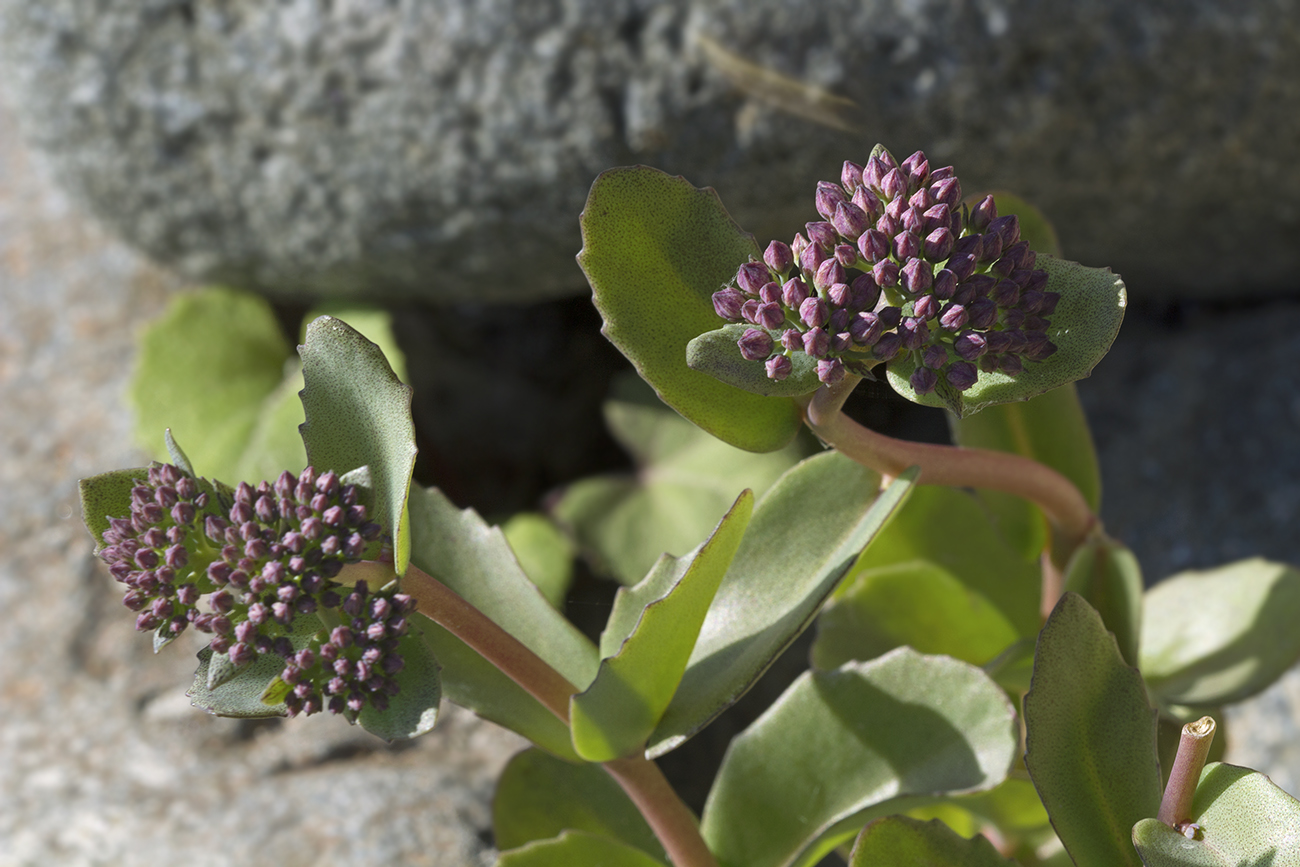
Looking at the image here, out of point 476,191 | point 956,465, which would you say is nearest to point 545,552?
point 476,191

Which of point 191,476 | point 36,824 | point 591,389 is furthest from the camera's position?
point 591,389

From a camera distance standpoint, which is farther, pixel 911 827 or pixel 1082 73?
pixel 1082 73

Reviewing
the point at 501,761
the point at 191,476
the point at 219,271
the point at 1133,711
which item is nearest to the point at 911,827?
the point at 1133,711

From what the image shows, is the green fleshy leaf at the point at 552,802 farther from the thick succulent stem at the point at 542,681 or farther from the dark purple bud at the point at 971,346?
the dark purple bud at the point at 971,346

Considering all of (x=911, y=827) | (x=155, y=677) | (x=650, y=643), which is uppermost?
(x=650, y=643)

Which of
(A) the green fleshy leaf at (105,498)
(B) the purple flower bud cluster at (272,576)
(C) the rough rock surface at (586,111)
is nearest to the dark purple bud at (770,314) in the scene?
(B) the purple flower bud cluster at (272,576)

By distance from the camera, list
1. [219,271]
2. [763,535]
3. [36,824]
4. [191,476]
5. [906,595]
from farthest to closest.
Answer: [219,271], [36,824], [906,595], [763,535], [191,476]

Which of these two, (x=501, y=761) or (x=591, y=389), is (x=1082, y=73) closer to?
(x=591, y=389)
